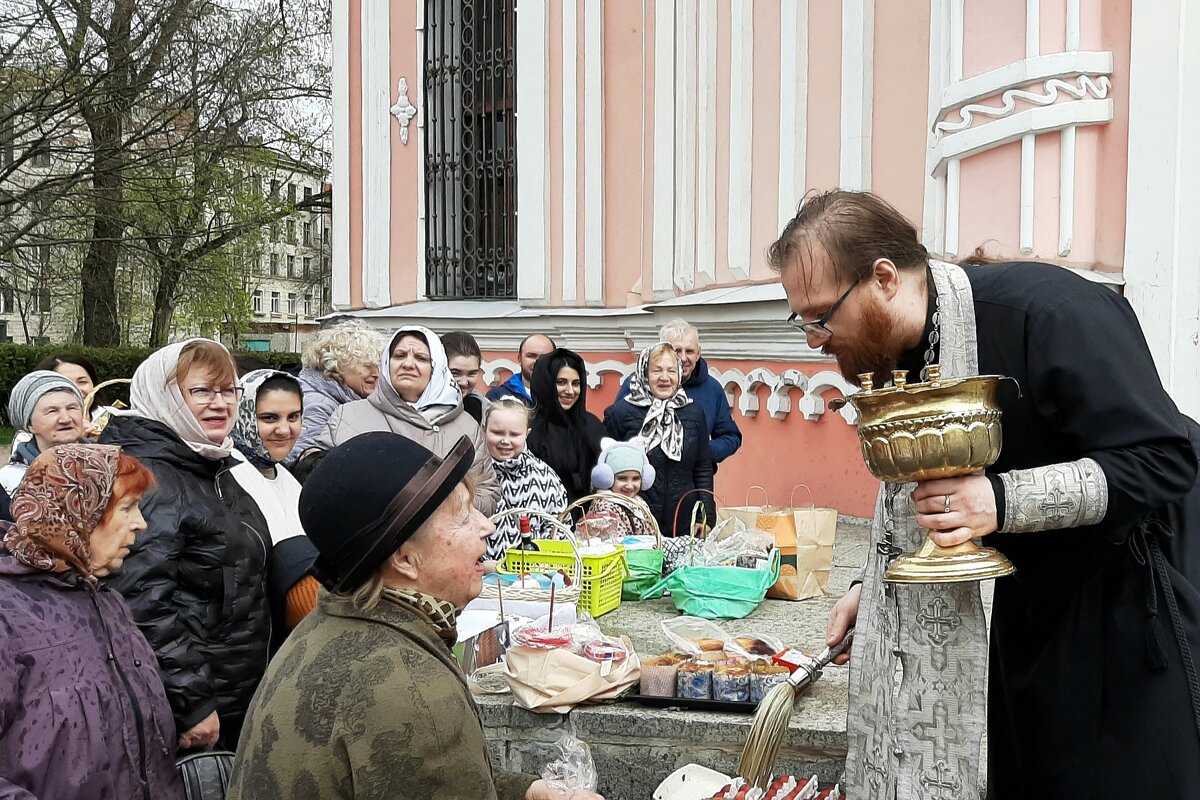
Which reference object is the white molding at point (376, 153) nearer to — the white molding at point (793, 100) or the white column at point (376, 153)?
the white column at point (376, 153)

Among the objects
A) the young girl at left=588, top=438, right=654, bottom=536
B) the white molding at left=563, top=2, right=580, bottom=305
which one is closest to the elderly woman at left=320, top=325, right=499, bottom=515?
the young girl at left=588, top=438, right=654, bottom=536

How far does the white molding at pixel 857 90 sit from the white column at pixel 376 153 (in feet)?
21.6

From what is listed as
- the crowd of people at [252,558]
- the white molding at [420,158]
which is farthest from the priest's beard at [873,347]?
the white molding at [420,158]

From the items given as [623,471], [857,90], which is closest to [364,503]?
[623,471]

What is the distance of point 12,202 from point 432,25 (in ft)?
23.0

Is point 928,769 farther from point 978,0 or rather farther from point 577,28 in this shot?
point 577,28

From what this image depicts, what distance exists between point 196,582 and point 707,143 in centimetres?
662

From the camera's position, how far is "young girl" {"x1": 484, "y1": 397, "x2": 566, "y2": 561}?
15.8 ft

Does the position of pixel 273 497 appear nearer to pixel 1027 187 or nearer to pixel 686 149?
pixel 1027 187

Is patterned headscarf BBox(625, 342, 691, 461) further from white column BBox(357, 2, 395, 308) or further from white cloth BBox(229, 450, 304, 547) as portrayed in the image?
white column BBox(357, 2, 395, 308)

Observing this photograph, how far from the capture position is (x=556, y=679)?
10.6 feet

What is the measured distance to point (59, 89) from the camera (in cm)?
1509

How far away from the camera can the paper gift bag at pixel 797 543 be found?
14.4 ft

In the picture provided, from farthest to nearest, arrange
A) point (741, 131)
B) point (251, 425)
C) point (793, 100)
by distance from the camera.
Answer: point (741, 131), point (793, 100), point (251, 425)
